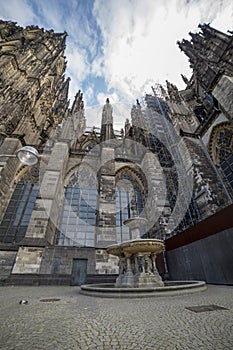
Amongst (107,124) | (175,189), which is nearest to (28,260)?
(175,189)

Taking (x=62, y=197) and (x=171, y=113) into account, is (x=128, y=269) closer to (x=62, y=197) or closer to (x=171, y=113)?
(x=62, y=197)

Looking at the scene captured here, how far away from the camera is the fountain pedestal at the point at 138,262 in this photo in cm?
475

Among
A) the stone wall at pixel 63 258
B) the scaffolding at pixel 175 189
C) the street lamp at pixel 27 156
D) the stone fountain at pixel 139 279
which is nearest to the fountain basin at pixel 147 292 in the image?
the stone fountain at pixel 139 279

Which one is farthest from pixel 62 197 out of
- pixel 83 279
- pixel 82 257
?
pixel 83 279

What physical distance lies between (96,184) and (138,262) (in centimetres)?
744

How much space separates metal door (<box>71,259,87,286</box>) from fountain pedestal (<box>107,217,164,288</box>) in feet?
9.72

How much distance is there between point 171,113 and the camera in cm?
1620

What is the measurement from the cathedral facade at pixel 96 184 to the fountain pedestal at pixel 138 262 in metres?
2.96

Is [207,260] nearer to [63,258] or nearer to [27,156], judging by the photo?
[63,258]

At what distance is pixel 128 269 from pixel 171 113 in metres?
15.1

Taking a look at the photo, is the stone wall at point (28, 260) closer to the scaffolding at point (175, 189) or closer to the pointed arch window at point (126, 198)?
the pointed arch window at point (126, 198)

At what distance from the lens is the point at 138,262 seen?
5.34 meters

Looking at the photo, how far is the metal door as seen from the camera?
7.52 metres

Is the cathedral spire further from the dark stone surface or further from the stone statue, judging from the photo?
the dark stone surface
